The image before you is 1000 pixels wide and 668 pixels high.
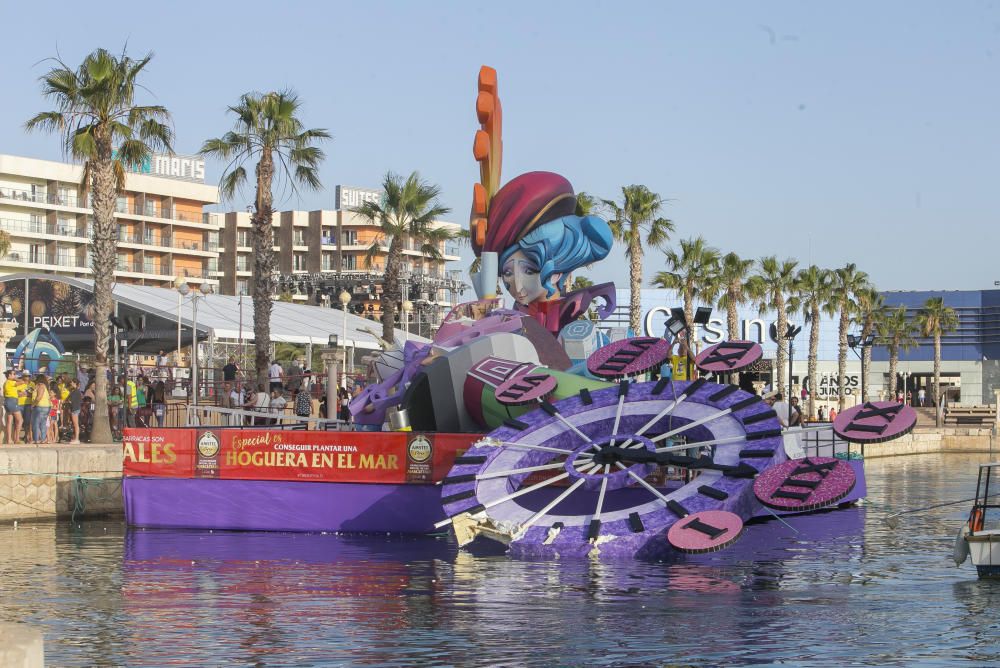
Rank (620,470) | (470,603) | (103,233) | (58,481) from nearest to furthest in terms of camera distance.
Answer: (470,603) < (620,470) < (58,481) < (103,233)

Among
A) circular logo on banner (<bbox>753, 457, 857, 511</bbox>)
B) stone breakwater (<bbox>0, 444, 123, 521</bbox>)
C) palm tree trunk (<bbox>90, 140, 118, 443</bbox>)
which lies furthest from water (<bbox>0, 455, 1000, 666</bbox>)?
palm tree trunk (<bbox>90, 140, 118, 443</bbox>)

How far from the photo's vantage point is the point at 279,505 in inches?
1022

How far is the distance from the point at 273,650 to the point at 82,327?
163 feet

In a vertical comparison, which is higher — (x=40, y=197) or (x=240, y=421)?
(x=40, y=197)

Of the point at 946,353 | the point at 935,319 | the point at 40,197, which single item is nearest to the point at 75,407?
the point at 935,319

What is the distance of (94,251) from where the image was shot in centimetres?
3694

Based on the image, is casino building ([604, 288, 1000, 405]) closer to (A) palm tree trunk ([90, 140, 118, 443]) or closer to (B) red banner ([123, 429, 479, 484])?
(A) palm tree trunk ([90, 140, 118, 443])

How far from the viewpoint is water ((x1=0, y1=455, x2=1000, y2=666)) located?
556 inches

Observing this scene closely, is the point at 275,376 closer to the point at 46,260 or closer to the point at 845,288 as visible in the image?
the point at 845,288

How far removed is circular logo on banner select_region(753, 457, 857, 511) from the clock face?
0.60 m

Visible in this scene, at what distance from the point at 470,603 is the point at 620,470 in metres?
7.35

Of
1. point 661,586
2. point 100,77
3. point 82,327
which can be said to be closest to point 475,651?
point 661,586

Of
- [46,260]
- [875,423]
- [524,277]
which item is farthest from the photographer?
[46,260]

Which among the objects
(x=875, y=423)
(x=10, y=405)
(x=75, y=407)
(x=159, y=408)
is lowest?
(x=159, y=408)
